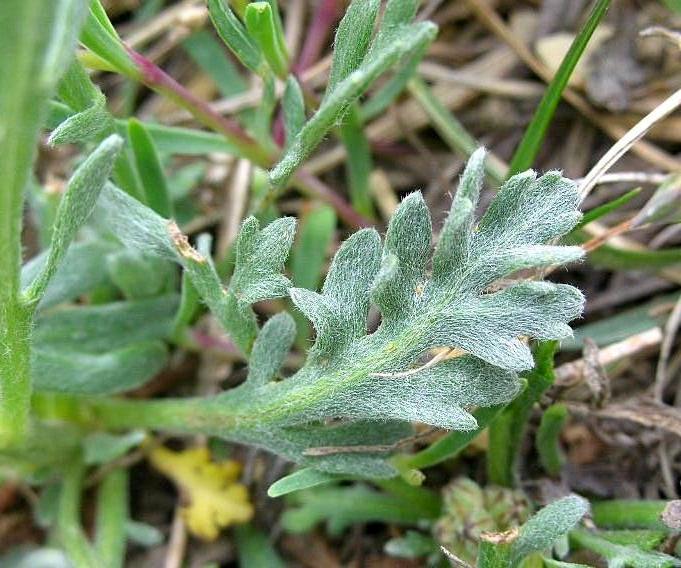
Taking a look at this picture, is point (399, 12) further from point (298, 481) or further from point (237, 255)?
point (298, 481)

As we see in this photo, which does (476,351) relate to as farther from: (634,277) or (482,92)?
(482,92)

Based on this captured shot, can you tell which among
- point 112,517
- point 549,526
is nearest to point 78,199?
point 549,526

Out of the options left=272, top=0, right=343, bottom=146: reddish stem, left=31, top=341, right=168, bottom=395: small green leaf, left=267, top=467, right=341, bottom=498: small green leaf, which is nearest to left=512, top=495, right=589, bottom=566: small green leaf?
left=267, top=467, right=341, bottom=498: small green leaf

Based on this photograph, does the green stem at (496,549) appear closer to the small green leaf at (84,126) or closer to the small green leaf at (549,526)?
the small green leaf at (549,526)

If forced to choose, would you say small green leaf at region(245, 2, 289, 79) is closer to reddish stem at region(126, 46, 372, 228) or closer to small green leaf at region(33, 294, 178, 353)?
reddish stem at region(126, 46, 372, 228)

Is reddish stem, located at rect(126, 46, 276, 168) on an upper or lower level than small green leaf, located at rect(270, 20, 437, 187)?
lower

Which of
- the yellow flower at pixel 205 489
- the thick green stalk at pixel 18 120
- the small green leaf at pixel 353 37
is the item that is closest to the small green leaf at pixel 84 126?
the thick green stalk at pixel 18 120
